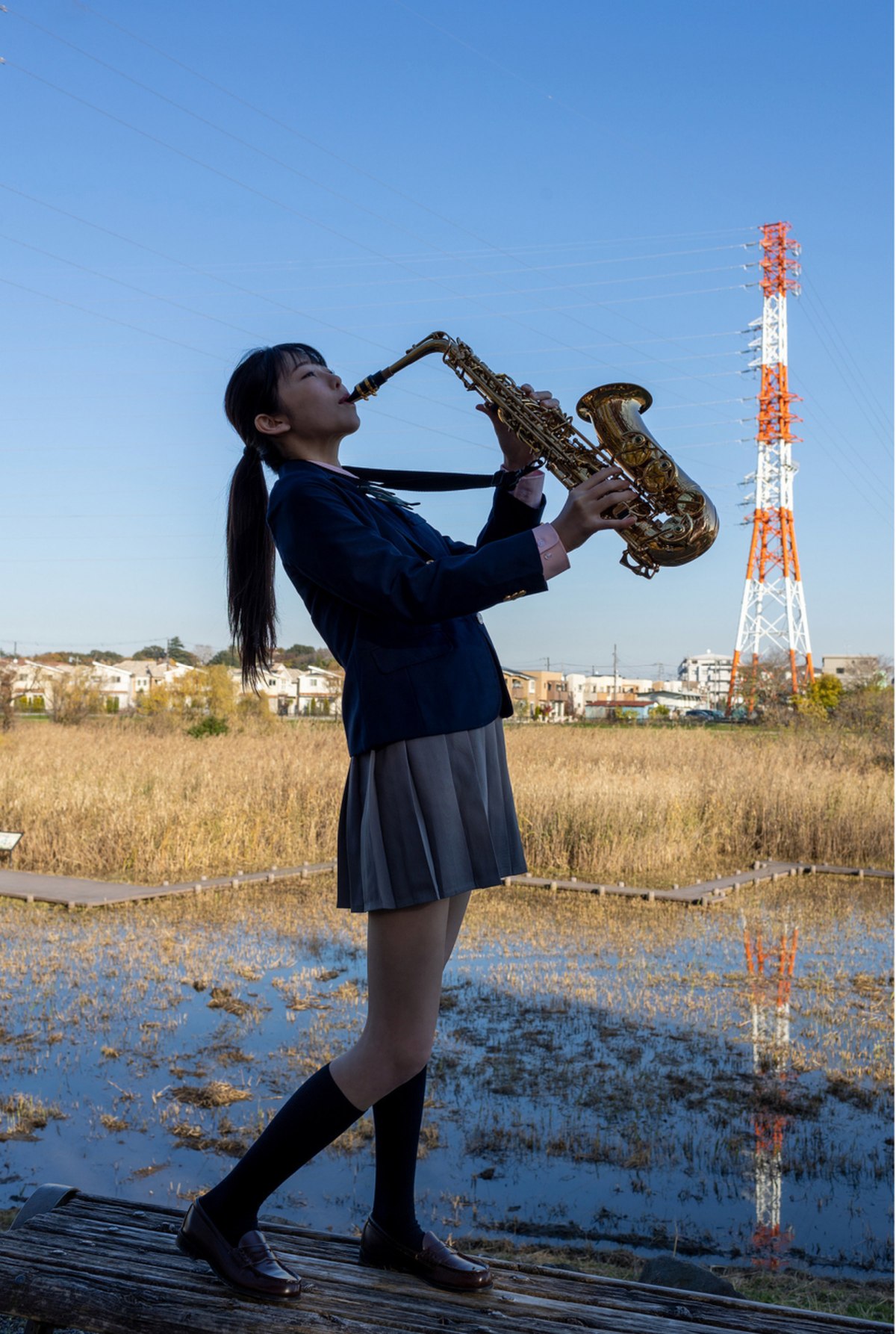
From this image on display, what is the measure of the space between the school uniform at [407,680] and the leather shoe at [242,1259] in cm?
62

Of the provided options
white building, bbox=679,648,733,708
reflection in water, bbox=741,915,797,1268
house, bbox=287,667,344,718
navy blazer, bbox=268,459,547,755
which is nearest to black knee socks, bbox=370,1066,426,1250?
navy blazer, bbox=268,459,547,755

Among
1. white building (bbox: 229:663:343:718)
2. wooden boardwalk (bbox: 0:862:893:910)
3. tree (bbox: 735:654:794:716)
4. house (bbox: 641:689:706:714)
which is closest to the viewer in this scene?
wooden boardwalk (bbox: 0:862:893:910)

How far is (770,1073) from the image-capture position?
543 cm

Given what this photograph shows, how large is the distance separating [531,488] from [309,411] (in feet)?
1.47

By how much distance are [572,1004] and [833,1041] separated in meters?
1.40

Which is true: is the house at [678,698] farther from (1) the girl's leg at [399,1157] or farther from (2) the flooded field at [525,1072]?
(1) the girl's leg at [399,1157]

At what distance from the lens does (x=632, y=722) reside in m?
38.1

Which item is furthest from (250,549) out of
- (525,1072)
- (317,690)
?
(317,690)

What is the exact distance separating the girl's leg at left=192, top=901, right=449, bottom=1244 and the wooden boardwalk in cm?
696

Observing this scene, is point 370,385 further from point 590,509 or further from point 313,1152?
point 313,1152

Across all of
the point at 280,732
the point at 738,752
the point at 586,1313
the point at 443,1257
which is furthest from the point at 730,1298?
the point at 280,732

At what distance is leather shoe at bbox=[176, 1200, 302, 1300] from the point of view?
6.67ft

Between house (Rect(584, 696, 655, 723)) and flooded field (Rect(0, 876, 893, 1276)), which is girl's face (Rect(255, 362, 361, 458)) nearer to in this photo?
flooded field (Rect(0, 876, 893, 1276))

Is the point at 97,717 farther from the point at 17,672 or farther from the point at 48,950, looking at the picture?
the point at 48,950
